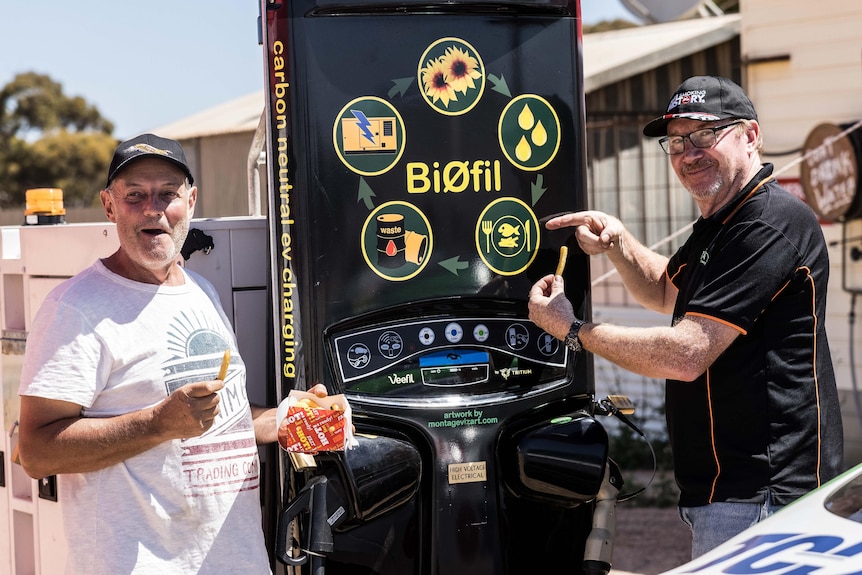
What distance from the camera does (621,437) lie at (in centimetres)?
810

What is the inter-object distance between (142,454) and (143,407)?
0.11m

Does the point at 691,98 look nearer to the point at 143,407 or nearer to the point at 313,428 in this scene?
the point at 313,428

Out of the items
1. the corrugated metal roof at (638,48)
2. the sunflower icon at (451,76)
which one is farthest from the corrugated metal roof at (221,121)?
the sunflower icon at (451,76)

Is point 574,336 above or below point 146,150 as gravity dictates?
below

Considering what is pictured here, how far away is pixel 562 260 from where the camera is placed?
3.07 metres

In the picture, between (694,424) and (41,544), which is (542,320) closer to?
(694,424)

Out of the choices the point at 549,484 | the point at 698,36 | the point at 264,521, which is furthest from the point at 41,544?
the point at 698,36

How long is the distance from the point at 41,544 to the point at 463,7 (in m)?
2.19

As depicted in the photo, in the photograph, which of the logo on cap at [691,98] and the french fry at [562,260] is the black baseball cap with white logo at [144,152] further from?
the logo on cap at [691,98]

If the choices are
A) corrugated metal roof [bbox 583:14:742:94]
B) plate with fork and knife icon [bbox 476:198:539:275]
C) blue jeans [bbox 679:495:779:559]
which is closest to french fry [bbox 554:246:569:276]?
plate with fork and knife icon [bbox 476:198:539:275]

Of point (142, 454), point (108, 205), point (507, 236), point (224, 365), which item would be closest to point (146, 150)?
point (108, 205)

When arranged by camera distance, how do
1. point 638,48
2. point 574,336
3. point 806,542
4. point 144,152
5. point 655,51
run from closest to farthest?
point 806,542
point 144,152
point 574,336
point 655,51
point 638,48

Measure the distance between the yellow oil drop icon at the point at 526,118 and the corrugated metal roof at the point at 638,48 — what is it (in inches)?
176

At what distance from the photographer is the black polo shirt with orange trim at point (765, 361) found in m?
2.77
